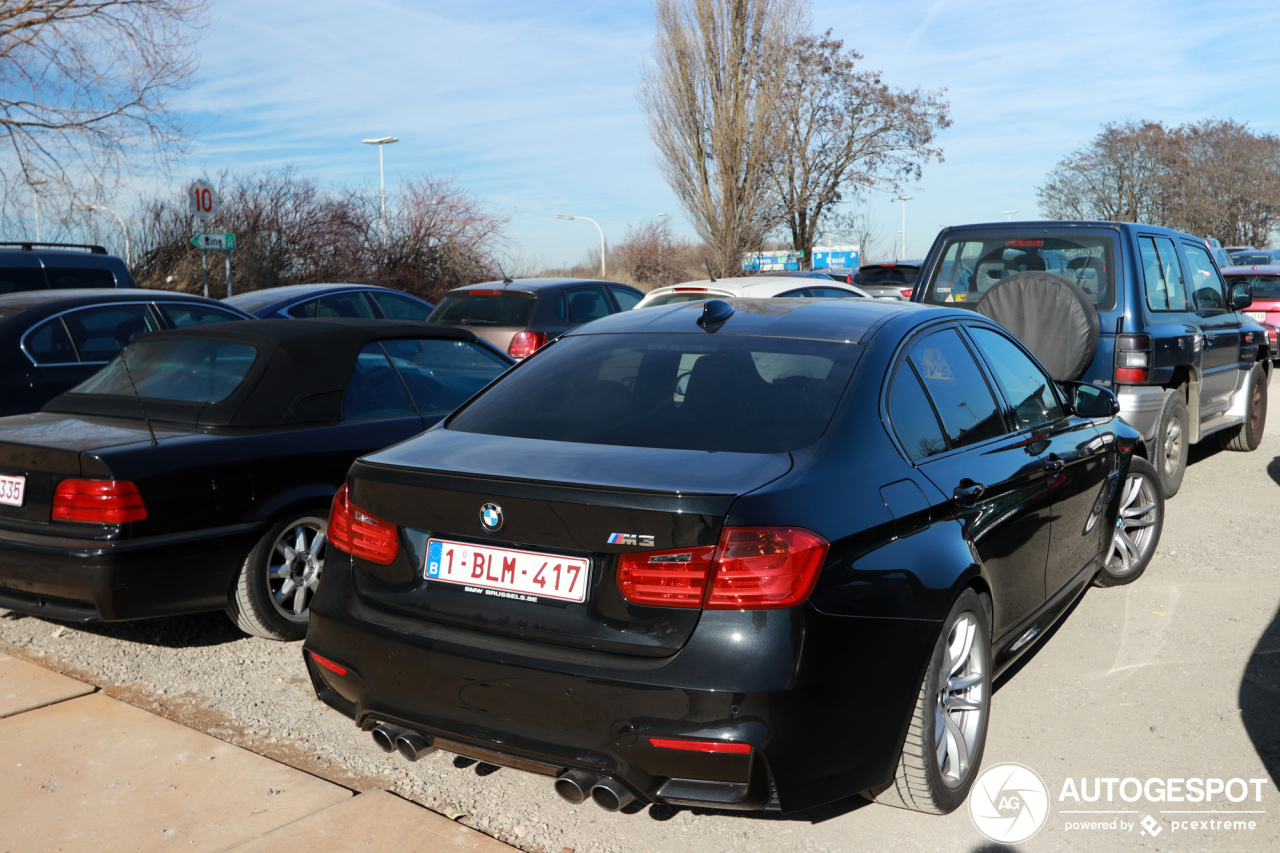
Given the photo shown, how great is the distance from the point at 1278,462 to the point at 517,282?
752 cm

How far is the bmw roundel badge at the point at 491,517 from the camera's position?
8.42 feet

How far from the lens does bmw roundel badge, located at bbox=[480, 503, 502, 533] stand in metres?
2.57

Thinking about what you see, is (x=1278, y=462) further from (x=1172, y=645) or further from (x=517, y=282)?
(x=517, y=282)

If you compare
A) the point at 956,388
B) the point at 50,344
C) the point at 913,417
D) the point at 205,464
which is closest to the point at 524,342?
the point at 50,344

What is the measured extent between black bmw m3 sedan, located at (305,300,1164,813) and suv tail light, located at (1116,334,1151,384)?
12.1 feet

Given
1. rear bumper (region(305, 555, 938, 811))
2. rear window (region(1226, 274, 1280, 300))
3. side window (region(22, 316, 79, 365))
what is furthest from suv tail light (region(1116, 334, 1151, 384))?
rear window (region(1226, 274, 1280, 300))

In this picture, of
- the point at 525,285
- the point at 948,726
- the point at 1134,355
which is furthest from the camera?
the point at 525,285

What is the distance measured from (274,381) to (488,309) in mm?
6311

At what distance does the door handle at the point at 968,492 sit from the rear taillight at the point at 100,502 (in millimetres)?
3079

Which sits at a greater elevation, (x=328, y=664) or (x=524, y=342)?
(x=524, y=342)

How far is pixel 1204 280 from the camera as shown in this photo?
8.37m

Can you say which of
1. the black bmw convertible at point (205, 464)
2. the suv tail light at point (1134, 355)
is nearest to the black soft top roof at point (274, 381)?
the black bmw convertible at point (205, 464)

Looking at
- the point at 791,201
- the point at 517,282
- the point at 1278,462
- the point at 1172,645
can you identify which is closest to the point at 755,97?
the point at 791,201

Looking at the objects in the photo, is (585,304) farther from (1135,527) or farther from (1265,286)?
(1265,286)
